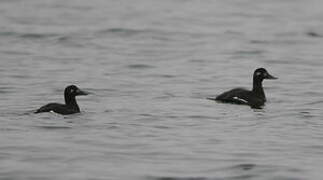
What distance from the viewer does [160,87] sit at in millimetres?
26219

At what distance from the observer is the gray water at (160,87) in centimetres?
1689

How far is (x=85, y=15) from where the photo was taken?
4138 cm

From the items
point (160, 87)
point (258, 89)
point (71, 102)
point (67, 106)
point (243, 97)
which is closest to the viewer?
point (67, 106)

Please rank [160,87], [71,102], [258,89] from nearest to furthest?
[71,102], [258,89], [160,87]

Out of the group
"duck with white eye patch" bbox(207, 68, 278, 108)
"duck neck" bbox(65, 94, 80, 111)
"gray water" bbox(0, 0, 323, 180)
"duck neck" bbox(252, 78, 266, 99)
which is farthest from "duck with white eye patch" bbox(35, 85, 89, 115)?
"duck neck" bbox(252, 78, 266, 99)

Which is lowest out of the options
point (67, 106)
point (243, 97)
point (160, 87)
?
point (160, 87)

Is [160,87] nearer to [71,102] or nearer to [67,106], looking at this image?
[71,102]

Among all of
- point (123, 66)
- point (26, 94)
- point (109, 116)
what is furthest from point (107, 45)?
point (109, 116)

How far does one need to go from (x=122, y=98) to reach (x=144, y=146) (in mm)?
5816

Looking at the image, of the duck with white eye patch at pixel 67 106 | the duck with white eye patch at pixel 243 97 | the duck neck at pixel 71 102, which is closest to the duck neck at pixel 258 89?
the duck with white eye patch at pixel 243 97

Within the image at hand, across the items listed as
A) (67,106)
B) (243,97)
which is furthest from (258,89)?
(67,106)

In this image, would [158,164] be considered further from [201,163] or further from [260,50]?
[260,50]

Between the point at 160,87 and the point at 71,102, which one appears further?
the point at 160,87

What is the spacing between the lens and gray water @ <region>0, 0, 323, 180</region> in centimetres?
1689
